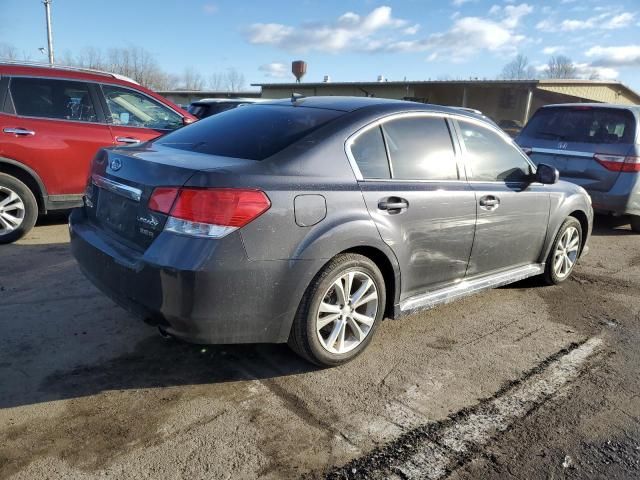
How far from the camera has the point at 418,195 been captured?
3.49 meters

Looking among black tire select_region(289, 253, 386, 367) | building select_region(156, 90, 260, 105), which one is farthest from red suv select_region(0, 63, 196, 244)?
building select_region(156, 90, 260, 105)

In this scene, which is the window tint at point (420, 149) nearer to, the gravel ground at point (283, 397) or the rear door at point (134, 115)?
the gravel ground at point (283, 397)

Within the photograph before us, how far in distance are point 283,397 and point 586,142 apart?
621 centimetres

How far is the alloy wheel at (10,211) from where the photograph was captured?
5.54 metres

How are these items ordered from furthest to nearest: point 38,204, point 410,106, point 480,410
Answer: point 38,204
point 410,106
point 480,410

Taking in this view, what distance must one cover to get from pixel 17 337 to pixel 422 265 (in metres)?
2.74

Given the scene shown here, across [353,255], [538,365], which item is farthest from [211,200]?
[538,365]

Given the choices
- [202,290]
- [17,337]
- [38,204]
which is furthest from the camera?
[38,204]

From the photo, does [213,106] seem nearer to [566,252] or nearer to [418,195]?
[566,252]

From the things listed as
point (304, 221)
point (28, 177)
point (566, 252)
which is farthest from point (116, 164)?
point (566, 252)

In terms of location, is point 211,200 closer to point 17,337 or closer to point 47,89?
point 17,337

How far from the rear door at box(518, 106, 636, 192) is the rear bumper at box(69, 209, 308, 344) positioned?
5.81m

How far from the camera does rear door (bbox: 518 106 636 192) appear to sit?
23.1 ft

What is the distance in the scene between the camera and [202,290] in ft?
8.69
